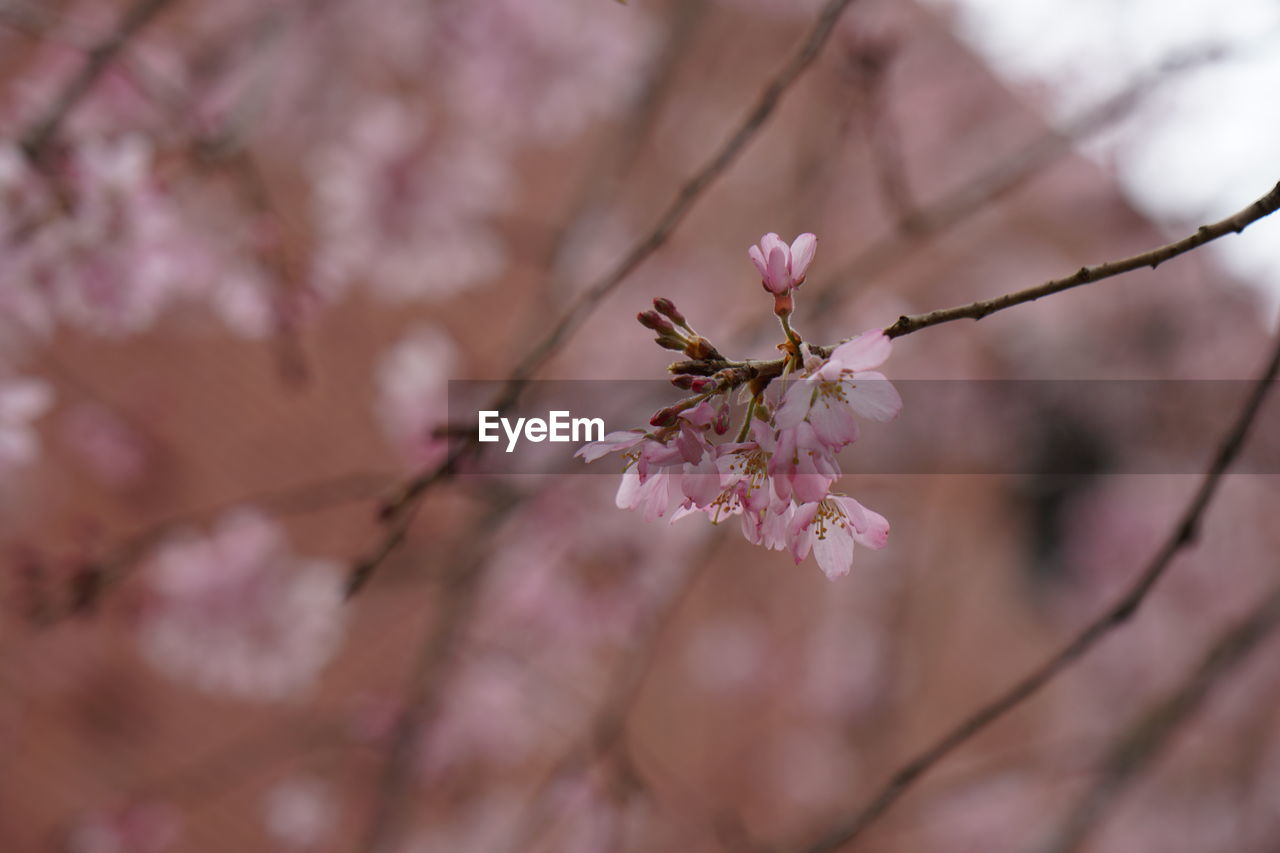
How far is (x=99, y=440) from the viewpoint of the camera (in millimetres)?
2676

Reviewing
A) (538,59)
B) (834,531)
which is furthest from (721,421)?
(538,59)

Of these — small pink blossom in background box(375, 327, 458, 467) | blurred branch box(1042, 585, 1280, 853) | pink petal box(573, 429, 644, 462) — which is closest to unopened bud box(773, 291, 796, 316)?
pink petal box(573, 429, 644, 462)

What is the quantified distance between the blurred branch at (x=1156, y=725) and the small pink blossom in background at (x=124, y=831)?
2021 millimetres

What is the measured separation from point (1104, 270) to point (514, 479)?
1.61 meters

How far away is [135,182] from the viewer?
1.02 m

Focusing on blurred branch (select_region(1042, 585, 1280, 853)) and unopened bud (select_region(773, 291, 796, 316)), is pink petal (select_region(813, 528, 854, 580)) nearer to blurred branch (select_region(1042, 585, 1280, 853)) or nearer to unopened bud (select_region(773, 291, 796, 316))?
unopened bud (select_region(773, 291, 796, 316))

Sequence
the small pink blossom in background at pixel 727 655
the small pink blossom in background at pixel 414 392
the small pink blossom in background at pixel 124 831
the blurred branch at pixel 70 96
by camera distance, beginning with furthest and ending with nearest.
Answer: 1. the small pink blossom in background at pixel 727 655
2. the small pink blossom in background at pixel 124 831
3. the small pink blossom in background at pixel 414 392
4. the blurred branch at pixel 70 96

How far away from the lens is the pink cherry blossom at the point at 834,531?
47 cm

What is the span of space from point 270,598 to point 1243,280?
3068 millimetres

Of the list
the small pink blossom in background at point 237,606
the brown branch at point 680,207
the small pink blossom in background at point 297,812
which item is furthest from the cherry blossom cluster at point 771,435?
the small pink blossom in background at point 297,812

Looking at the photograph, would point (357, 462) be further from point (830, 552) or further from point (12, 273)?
point (830, 552)

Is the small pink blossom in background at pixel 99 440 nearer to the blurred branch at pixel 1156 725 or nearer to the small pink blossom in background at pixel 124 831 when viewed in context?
the small pink blossom in background at pixel 124 831

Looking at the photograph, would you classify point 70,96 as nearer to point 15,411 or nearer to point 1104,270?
point 15,411

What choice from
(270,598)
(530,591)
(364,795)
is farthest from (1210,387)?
(364,795)
